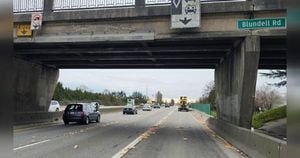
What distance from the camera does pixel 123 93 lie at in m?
186

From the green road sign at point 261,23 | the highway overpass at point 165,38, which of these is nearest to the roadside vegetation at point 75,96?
the highway overpass at point 165,38

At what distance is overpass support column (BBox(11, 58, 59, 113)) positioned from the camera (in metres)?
28.9

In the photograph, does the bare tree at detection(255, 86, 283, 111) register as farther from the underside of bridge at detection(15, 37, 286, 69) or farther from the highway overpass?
the highway overpass

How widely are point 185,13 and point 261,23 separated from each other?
3.74 meters

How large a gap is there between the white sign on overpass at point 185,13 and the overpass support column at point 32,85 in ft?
39.8

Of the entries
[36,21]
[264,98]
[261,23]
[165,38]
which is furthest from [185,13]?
[264,98]

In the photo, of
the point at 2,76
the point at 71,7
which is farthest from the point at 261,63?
the point at 2,76

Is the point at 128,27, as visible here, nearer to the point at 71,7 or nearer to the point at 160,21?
the point at 160,21

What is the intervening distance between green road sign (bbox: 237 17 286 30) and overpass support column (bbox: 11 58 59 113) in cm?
1502

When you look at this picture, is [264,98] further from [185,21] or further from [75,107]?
[185,21]

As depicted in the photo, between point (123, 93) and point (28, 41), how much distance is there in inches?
6434

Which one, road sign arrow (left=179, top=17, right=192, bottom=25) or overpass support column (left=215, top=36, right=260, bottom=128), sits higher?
road sign arrow (left=179, top=17, right=192, bottom=25)

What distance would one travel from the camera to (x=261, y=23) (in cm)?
1764

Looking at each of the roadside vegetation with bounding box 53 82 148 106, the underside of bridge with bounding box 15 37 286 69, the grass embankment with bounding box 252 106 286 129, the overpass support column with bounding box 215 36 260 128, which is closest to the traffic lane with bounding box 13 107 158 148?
the underside of bridge with bounding box 15 37 286 69
